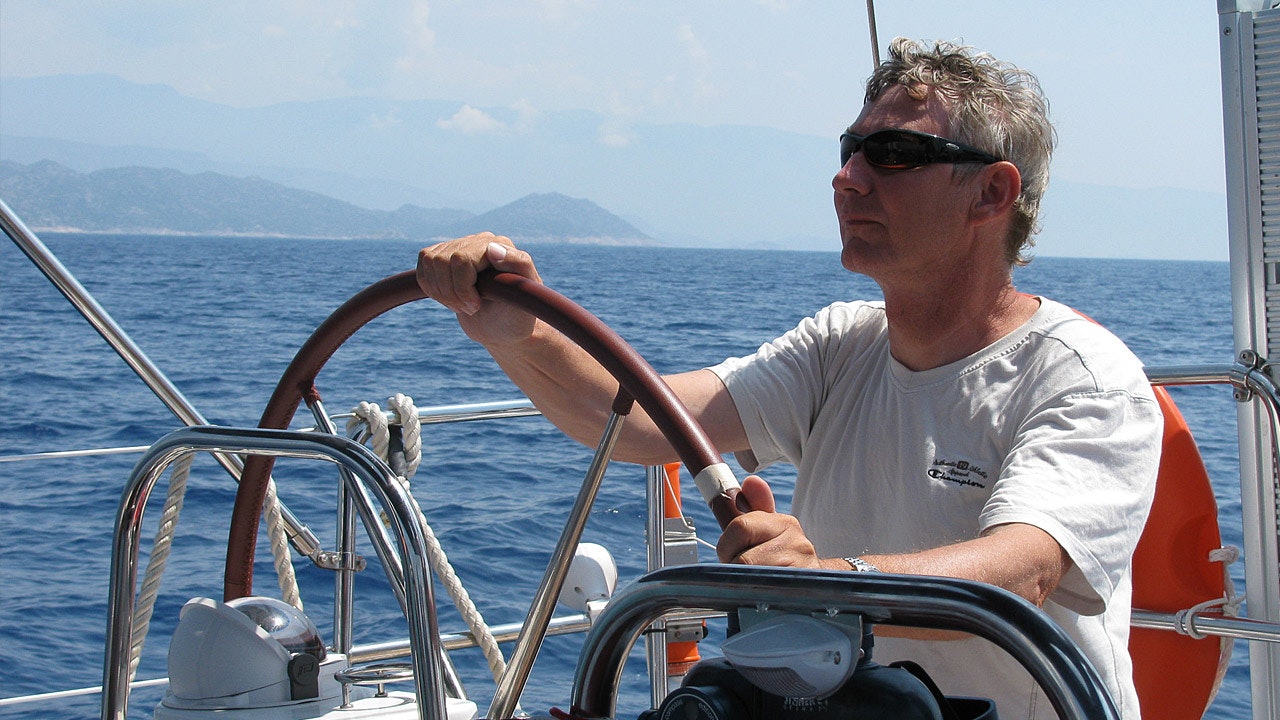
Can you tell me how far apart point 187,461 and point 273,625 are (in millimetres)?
235

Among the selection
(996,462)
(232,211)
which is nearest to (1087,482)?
(996,462)

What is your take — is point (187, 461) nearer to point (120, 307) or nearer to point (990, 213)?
point (990, 213)

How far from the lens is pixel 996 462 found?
1.36 metres

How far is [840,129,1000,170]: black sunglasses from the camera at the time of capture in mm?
1409

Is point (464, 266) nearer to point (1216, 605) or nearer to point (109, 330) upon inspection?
point (109, 330)

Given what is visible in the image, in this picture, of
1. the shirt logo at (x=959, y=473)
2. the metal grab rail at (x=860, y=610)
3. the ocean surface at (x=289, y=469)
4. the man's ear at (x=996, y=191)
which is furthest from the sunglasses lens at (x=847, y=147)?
the ocean surface at (x=289, y=469)

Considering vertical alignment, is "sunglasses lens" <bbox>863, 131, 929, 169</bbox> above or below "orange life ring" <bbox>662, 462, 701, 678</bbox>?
above

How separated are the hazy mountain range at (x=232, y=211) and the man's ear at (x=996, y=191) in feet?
230

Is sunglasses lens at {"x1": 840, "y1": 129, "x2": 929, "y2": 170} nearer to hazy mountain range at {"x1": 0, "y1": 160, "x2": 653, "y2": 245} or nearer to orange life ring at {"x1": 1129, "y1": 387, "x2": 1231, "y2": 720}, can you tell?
orange life ring at {"x1": 1129, "y1": 387, "x2": 1231, "y2": 720}

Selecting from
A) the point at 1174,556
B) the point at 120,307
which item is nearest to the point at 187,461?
the point at 1174,556

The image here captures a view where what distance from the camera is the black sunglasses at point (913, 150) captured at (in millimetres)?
1409

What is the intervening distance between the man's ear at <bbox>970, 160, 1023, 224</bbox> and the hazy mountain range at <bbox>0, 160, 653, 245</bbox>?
70.1m

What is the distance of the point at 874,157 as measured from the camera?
4.70ft

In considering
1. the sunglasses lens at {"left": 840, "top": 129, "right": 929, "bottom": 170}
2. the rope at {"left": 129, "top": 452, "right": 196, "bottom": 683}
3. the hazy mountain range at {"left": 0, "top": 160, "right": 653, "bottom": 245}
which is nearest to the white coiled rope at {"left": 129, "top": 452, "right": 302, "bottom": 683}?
the rope at {"left": 129, "top": 452, "right": 196, "bottom": 683}
